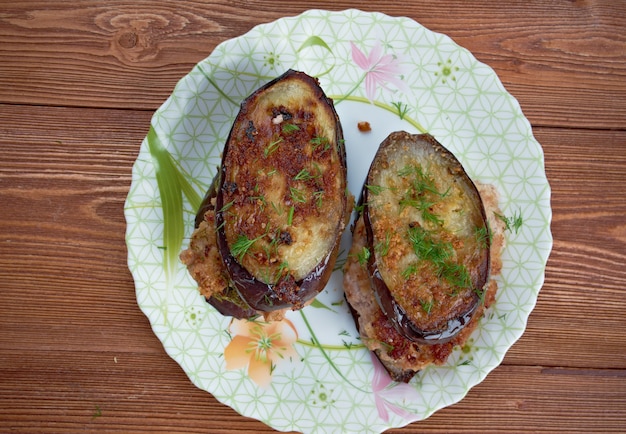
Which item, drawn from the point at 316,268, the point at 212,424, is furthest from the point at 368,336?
the point at 212,424

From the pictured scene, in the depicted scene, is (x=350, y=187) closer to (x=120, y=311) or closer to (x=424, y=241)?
(x=424, y=241)

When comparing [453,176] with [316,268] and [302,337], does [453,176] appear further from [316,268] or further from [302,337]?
[302,337]

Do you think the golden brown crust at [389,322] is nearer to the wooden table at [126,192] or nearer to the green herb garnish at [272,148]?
the wooden table at [126,192]

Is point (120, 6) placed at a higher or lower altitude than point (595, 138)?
higher

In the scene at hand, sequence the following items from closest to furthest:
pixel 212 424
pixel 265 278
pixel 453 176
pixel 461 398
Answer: pixel 265 278
pixel 453 176
pixel 461 398
pixel 212 424

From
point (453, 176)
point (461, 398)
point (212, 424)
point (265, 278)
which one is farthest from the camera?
point (212, 424)

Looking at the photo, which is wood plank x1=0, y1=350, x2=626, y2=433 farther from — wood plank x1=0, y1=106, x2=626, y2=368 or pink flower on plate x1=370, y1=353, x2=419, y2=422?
pink flower on plate x1=370, y1=353, x2=419, y2=422

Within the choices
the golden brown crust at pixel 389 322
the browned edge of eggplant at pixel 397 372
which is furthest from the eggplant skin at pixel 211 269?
the browned edge of eggplant at pixel 397 372
